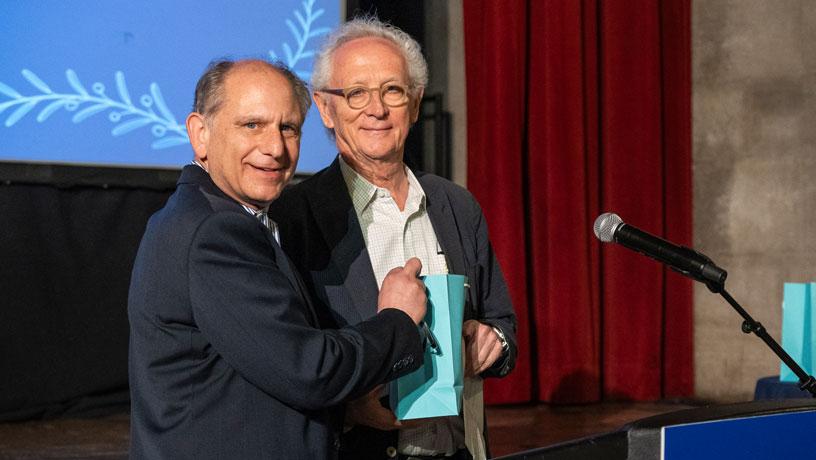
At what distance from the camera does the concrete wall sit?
4.94 m

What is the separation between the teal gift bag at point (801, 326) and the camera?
237 centimetres

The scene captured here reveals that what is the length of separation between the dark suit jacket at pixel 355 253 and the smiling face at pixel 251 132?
1.12 feet

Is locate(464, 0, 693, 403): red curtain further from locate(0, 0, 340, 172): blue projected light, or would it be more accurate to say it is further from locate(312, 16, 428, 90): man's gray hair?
locate(312, 16, 428, 90): man's gray hair

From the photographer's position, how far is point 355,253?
171cm

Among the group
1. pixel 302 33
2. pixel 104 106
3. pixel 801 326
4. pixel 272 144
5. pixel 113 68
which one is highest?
pixel 302 33

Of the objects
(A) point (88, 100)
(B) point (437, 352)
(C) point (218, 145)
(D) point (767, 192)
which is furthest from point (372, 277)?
(D) point (767, 192)

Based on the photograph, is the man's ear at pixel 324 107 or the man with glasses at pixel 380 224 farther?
the man's ear at pixel 324 107

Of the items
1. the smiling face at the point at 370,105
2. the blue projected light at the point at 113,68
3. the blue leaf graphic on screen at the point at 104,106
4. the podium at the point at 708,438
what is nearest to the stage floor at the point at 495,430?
the blue projected light at the point at 113,68

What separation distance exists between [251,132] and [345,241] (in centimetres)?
45

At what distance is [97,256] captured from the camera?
4496mm

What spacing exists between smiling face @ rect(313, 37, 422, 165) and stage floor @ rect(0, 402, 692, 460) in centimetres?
226

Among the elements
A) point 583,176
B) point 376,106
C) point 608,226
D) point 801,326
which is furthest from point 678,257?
point 583,176

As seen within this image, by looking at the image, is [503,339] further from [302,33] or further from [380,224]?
[302,33]

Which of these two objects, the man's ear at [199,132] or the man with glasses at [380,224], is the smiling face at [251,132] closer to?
the man's ear at [199,132]
